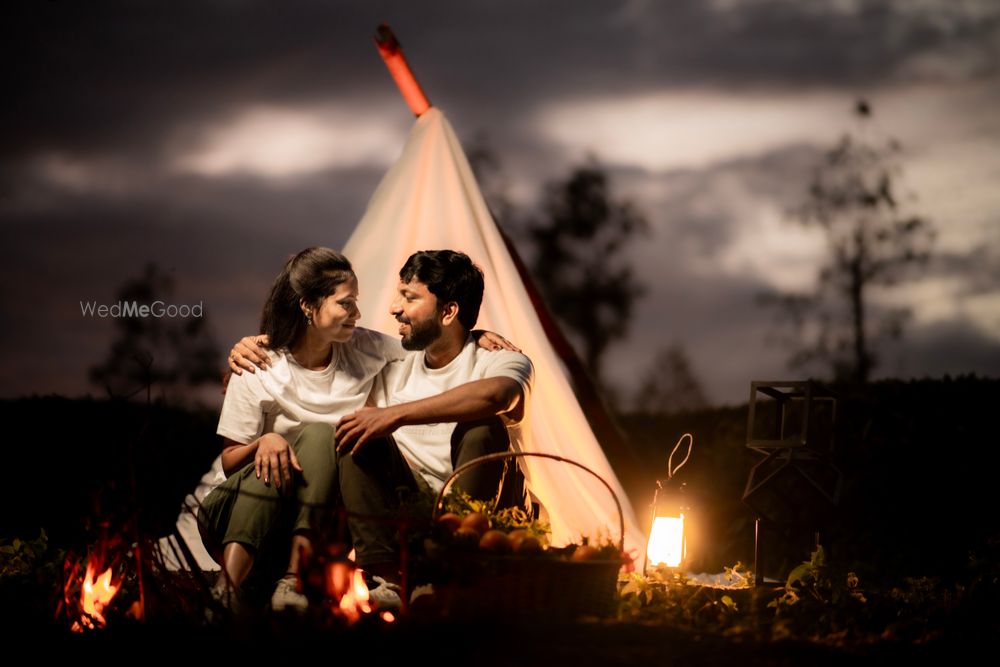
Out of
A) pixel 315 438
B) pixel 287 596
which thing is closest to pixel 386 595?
pixel 287 596

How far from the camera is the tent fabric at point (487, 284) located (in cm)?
556

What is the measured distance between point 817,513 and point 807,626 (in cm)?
102

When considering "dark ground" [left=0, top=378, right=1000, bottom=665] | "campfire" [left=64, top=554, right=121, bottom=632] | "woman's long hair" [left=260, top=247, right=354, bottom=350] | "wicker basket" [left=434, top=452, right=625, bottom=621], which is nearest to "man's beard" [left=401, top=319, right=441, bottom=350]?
"woman's long hair" [left=260, top=247, right=354, bottom=350]

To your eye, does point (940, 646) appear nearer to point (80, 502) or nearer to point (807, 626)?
point (807, 626)

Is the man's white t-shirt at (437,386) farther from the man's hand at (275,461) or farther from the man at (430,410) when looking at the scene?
the man's hand at (275,461)

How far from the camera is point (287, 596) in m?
3.67

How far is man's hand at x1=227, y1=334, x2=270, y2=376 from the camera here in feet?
14.1

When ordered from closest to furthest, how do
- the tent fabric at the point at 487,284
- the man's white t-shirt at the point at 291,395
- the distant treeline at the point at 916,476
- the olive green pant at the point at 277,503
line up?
the olive green pant at the point at 277,503 < the man's white t-shirt at the point at 291,395 < the tent fabric at the point at 487,284 < the distant treeline at the point at 916,476

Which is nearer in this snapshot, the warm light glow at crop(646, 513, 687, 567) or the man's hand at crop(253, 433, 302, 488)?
the man's hand at crop(253, 433, 302, 488)

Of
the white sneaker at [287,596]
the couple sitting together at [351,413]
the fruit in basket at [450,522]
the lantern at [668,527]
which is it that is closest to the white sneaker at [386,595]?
the couple sitting together at [351,413]

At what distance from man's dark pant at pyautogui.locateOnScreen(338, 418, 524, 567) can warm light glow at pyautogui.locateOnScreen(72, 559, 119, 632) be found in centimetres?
78

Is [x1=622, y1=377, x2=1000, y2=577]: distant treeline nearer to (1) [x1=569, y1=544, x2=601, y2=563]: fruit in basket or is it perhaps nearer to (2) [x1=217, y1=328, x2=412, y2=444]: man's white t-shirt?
(2) [x1=217, y1=328, x2=412, y2=444]: man's white t-shirt

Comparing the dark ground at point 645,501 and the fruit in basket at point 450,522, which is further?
the fruit in basket at point 450,522

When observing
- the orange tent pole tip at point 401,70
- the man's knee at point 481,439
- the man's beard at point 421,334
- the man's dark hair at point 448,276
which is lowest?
the man's knee at point 481,439
